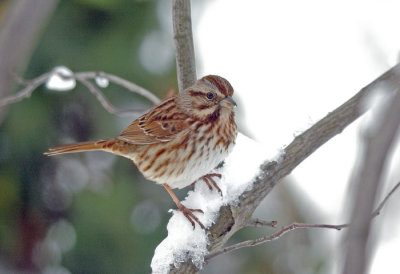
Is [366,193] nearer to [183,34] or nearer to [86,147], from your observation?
[183,34]

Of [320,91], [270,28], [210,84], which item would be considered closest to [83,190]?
[210,84]

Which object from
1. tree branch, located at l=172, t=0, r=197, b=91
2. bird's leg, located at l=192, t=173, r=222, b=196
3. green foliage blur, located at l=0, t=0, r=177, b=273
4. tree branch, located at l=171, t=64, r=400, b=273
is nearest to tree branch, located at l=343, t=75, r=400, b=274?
tree branch, located at l=171, t=64, r=400, b=273

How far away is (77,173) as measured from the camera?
5.54 meters

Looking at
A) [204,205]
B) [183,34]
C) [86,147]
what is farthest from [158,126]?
[204,205]

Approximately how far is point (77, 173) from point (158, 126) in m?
1.91

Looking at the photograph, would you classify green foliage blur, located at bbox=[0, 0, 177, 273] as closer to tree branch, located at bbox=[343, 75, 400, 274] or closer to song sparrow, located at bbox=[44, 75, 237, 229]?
song sparrow, located at bbox=[44, 75, 237, 229]

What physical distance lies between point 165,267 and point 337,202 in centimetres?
425

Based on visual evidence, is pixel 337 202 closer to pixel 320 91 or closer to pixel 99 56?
pixel 320 91

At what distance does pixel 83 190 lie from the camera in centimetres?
541

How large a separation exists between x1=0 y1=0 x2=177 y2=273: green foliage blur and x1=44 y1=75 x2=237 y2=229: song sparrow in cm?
139

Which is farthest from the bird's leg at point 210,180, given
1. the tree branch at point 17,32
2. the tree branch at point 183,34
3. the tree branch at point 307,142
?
the tree branch at point 17,32

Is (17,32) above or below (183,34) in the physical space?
below

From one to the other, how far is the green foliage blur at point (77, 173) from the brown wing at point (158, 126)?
1.47 meters

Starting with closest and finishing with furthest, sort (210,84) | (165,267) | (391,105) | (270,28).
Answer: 1. (391,105)
2. (165,267)
3. (210,84)
4. (270,28)
